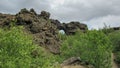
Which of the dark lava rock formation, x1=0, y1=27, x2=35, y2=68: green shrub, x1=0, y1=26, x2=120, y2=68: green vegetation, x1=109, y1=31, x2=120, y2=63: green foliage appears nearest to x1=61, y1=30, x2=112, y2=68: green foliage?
x1=0, y1=26, x2=120, y2=68: green vegetation

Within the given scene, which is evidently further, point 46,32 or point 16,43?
point 46,32

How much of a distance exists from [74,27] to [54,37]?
4912cm

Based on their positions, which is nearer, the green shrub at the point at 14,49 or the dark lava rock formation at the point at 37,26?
the green shrub at the point at 14,49

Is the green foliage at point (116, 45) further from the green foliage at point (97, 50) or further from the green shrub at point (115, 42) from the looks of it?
the green foliage at point (97, 50)

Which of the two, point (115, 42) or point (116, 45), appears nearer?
point (116, 45)

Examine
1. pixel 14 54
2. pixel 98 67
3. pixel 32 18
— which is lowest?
pixel 98 67

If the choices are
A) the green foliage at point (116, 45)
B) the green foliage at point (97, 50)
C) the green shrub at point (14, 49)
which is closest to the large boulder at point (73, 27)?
the green foliage at point (116, 45)

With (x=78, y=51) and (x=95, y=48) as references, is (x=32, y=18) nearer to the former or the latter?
(x=78, y=51)

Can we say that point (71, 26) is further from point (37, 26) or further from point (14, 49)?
point (14, 49)

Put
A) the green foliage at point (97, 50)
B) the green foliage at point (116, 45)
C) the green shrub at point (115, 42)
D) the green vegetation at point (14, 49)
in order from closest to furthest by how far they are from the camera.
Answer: the green vegetation at point (14, 49), the green foliage at point (97, 50), the green foliage at point (116, 45), the green shrub at point (115, 42)

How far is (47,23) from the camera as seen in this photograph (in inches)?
4801

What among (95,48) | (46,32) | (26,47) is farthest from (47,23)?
(26,47)

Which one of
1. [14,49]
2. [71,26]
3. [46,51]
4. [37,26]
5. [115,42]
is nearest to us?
[14,49]

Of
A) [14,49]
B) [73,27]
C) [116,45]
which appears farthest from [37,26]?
[14,49]
